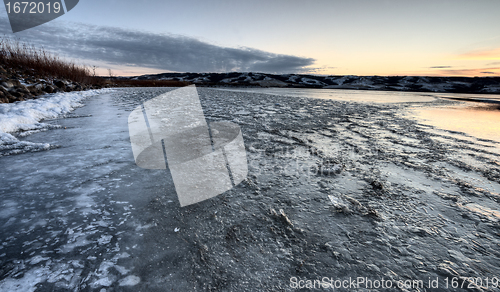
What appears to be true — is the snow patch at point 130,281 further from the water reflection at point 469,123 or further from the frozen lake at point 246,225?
the water reflection at point 469,123

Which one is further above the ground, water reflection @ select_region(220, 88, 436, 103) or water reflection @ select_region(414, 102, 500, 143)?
water reflection @ select_region(220, 88, 436, 103)

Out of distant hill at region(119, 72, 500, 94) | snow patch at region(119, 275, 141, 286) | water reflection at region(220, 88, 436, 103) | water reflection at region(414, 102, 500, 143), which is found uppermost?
distant hill at region(119, 72, 500, 94)

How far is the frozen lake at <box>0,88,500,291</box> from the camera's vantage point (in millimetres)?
1080

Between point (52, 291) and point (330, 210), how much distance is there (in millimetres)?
1877

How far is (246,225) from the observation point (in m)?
1.50

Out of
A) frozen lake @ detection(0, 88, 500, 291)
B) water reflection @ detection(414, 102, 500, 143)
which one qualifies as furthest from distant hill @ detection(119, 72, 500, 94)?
frozen lake @ detection(0, 88, 500, 291)

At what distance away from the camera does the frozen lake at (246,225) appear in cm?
108

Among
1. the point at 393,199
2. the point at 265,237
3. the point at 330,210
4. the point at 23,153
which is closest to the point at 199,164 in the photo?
the point at 265,237

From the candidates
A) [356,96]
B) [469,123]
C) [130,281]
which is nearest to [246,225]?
[130,281]

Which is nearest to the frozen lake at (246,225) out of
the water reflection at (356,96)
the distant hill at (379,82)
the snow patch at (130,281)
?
the snow patch at (130,281)

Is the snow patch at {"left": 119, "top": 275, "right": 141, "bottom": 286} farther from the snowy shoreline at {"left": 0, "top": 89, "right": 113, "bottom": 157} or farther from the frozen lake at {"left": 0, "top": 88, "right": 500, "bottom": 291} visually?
the snowy shoreline at {"left": 0, "top": 89, "right": 113, "bottom": 157}

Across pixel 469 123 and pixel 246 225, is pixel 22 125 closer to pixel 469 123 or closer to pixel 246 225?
pixel 246 225

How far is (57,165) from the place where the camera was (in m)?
2.27

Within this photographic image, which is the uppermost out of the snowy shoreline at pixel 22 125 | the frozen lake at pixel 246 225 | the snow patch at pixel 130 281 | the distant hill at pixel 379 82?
the distant hill at pixel 379 82
